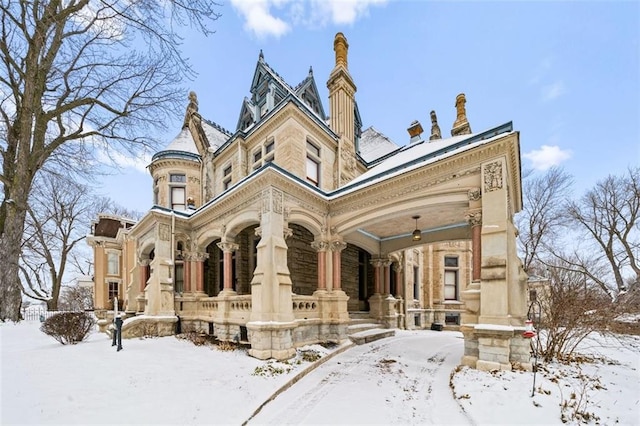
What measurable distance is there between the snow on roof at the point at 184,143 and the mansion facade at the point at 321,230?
12cm

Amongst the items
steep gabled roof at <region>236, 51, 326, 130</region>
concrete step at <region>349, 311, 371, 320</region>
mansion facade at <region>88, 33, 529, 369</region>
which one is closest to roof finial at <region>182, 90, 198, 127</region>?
mansion facade at <region>88, 33, 529, 369</region>

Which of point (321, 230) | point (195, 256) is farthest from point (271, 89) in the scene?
point (195, 256)

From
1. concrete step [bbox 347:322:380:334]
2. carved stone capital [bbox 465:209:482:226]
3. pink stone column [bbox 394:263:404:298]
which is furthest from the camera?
pink stone column [bbox 394:263:404:298]

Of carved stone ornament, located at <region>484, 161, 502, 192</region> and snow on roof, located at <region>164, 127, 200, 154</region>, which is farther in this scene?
snow on roof, located at <region>164, 127, 200, 154</region>

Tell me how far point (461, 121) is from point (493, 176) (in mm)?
10332

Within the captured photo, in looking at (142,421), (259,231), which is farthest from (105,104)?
(142,421)

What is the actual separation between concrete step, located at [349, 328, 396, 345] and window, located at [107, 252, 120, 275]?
917 inches

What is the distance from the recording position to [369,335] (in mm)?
11773

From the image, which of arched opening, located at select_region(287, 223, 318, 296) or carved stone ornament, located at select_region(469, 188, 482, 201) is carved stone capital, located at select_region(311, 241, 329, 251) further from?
carved stone ornament, located at select_region(469, 188, 482, 201)

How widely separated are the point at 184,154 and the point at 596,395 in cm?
1817

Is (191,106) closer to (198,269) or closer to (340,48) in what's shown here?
(340,48)

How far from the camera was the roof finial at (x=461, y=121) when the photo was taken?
15.8 meters

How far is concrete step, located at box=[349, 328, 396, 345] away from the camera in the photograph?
11.2 meters

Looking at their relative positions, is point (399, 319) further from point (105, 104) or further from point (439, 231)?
point (105, 104)
